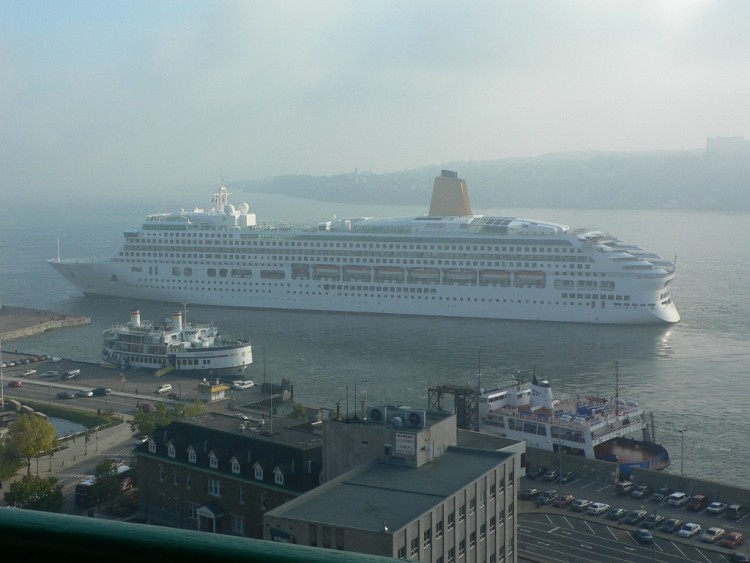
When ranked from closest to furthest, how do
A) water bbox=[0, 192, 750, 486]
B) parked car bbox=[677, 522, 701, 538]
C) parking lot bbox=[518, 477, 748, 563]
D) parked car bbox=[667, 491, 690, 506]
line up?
parking lot bbox=[518, 477, 748, 563], parked car bbox=[677, 522, 701, 538], parked car bbox=[667, 491, 690, 506], water bbox=[0, 192, 750, 486]

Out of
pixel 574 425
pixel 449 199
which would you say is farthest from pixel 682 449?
pixel 449 199

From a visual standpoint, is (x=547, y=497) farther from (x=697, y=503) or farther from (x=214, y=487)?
(x=214, y=487)

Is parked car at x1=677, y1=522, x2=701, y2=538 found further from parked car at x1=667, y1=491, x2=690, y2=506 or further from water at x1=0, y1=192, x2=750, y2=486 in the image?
water at x1=0, y1=192, x2=750, y2=486

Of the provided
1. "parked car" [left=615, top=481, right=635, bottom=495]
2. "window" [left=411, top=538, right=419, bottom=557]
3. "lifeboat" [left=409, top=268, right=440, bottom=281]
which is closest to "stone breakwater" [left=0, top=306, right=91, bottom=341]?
"lifeboat" [left=409, top=268, right=440, bottom=281]

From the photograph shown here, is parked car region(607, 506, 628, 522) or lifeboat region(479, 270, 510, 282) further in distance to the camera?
lifeboat region(479, 270, 510, 282)

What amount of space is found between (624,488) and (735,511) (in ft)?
3.58

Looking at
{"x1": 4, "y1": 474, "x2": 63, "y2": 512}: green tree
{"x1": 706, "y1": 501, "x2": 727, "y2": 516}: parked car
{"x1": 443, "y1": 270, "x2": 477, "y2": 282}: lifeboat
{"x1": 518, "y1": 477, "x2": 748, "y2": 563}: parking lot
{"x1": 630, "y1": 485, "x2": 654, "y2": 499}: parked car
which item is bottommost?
{"x1": 518, "y1": 477, "x2": 748, "y2": 563}: parking lot

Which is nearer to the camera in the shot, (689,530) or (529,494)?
(689,530)

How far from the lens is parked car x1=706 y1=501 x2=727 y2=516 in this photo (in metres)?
8.86

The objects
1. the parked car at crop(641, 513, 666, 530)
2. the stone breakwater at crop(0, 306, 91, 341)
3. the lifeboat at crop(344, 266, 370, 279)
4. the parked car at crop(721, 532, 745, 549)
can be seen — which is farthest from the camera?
the lifeboat at crop(344, 266, 370, 279)

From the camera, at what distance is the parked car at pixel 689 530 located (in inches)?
327

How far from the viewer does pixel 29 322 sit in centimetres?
2127

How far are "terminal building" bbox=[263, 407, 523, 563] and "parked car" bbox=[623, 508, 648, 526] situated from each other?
1724 mm

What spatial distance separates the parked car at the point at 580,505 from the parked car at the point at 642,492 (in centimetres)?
56
